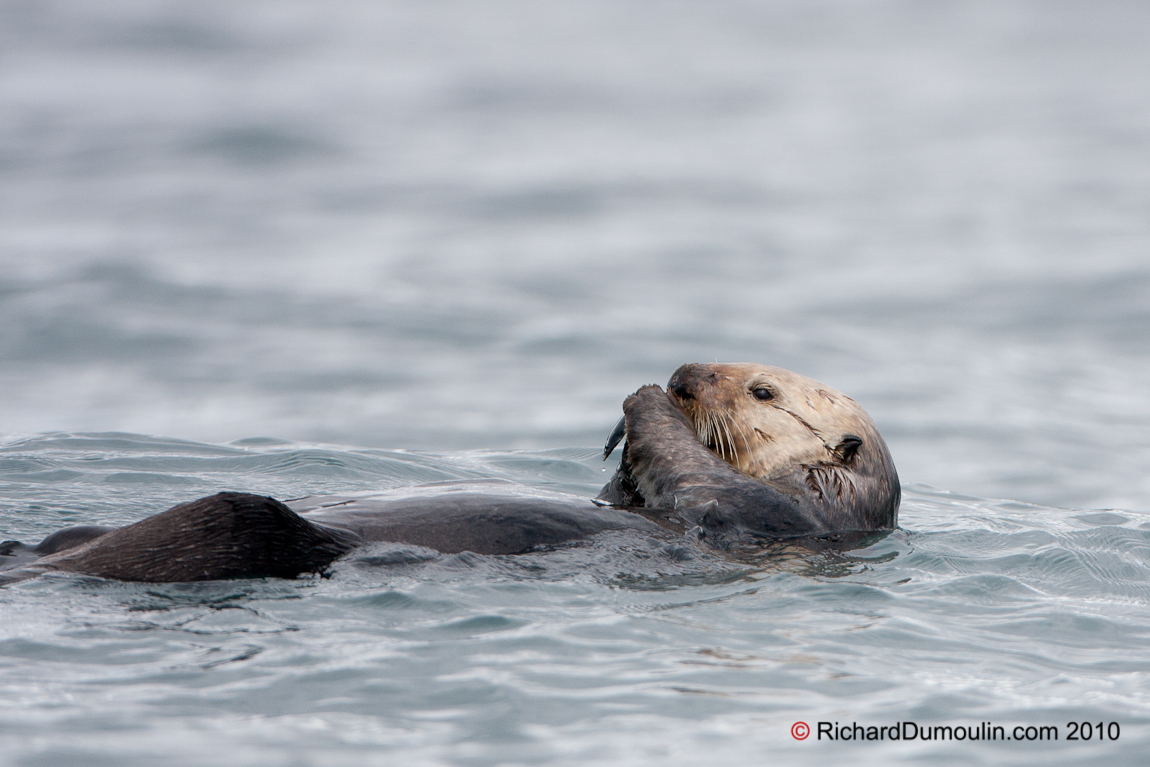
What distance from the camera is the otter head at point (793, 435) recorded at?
5316 millimetres

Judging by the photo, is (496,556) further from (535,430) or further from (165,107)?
(165,107)

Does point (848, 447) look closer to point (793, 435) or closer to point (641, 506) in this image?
point (793, 435)

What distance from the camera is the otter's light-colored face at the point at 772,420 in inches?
211

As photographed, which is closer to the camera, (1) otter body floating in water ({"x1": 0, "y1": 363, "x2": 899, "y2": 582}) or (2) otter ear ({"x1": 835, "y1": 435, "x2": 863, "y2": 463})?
(1) otter body floating in water ({"x1": 0, "y1": 363, "x2": 899, "y2": 582})

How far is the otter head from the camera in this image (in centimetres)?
532

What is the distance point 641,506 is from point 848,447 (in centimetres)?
97

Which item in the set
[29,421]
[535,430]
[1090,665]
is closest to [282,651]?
[1090,665]

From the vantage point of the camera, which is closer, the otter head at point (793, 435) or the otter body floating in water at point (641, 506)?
the otter body floating in water at point (641, 506)

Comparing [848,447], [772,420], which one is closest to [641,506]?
[772,420]

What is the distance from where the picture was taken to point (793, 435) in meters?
5.40

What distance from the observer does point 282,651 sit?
11.7ft

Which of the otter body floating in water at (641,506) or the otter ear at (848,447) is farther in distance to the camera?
the otter ear at (848,447)

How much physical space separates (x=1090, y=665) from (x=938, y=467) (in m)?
4.95

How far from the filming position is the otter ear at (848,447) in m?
5.30
